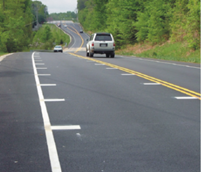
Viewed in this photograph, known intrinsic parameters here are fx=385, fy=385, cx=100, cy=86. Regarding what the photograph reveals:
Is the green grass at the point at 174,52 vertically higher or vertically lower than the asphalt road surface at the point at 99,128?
lower

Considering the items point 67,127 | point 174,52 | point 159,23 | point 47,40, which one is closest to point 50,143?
point 67,127

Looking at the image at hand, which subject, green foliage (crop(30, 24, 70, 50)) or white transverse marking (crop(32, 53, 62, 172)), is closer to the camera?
white transverse marking (crop(32, 53, 62, 172))

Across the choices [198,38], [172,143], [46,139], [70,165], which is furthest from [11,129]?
[198,38]

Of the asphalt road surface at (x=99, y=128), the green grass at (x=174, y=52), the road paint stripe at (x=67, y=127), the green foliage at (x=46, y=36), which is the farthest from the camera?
the green foliage at (x=46, y=36)

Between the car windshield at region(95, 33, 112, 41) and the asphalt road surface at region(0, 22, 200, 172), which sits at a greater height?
the car windshield at region(95, 33, 112, 41)

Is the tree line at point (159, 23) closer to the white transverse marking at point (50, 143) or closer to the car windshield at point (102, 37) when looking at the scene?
the car windshield at point (102, 37)

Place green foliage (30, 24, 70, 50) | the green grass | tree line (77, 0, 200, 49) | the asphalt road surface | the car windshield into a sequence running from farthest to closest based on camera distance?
green foliage (30, 24, 70, 50) < tree line (77, 0, 200, 49) < the green grass < the car windshield < the asphalt road surface

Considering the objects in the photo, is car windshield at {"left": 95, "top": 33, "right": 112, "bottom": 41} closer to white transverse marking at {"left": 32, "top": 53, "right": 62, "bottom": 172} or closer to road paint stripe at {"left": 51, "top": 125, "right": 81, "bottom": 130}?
white transverse marking at {"left": 32, "top": 53, "right": 62, "bottom": 172}

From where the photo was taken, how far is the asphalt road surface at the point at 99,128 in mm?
5172

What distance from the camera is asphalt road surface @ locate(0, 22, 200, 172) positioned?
204 inches

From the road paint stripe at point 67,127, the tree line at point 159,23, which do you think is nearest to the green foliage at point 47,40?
the tree line at point 159,23

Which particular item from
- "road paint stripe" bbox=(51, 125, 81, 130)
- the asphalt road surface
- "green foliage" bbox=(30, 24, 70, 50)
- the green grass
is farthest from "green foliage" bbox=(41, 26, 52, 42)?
"road paint stripe" bbox=(51, 125, 81, 130)

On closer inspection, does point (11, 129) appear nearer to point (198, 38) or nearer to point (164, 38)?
point (198, 38)

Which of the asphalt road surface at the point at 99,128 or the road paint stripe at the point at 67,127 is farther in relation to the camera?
the road paint stripe at the point at 67,127
